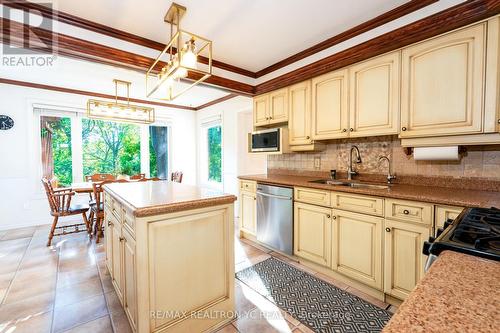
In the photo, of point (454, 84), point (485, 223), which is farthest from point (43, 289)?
point (454, 84)

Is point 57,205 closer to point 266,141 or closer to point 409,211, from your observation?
point 266,141

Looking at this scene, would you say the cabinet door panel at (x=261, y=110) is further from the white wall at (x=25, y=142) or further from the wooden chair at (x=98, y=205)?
the wooden chair at (x=98, y=205)

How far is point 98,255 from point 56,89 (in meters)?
3.20

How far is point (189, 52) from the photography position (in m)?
1.61

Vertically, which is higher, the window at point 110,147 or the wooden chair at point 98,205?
the window at point 110,147

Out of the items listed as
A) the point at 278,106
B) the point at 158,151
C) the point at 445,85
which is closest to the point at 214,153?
the point at 158,151

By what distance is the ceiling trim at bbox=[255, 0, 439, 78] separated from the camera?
1894mm

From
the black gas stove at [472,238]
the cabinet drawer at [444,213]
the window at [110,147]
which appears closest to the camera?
the black gas stove at [472,238]

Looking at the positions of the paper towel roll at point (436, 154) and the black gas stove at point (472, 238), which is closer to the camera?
the black gas stove at point (472, 238)

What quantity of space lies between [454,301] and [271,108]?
10.1 feet

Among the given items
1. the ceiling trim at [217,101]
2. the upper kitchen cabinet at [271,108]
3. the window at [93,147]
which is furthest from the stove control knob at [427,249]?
the window at [93,147]

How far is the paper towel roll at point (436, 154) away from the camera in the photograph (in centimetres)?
182

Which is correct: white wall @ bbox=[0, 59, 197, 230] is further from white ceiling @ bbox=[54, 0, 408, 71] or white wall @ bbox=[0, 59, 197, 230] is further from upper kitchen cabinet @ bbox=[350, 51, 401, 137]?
upper kitchen cabinet @ bbox=[350, 51, 401, 137]

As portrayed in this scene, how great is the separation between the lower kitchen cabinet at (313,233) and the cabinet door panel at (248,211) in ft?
2.41
